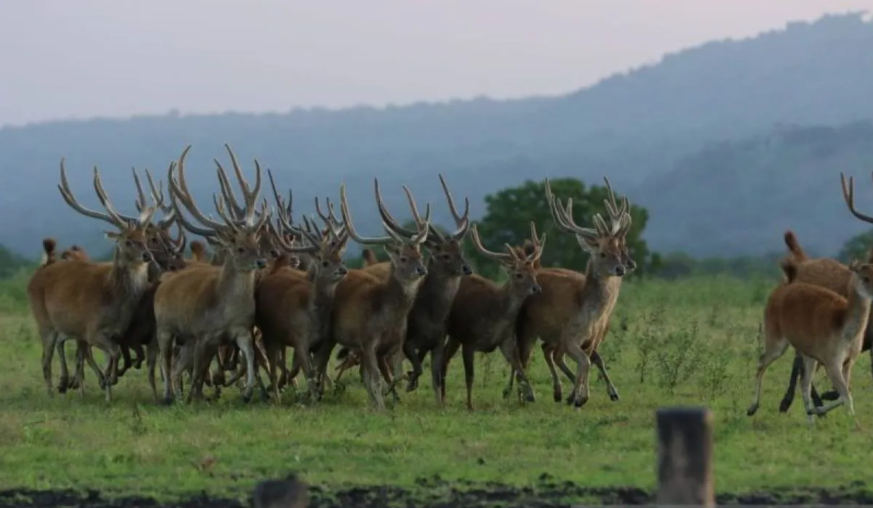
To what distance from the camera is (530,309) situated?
16.5 metres

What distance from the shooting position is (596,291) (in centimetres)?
1598

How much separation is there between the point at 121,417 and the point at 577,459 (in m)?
4.31

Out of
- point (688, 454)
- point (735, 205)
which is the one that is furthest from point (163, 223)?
point (735, 205)

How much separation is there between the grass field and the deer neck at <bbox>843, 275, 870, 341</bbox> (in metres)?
0.72

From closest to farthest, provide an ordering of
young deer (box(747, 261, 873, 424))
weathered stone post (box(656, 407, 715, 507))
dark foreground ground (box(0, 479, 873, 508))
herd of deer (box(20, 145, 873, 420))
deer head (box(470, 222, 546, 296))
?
weathered stone post (box(656, 407, 715, 507))
dark foreground ground (box(0, 479, 873, 508))
young deer (box(747, 261, 873, 424))
herd of deer (box(20, 145, 873, 420))
deer head (box(470, 222, 546, 296))

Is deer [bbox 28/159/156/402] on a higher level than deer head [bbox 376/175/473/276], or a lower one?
lower

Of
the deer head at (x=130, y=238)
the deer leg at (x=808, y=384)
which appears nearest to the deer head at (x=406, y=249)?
the deer head at (x=130, y=238)

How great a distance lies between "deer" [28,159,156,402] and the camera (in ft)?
53.6

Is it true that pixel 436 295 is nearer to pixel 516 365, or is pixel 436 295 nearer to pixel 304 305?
pixel 516 365

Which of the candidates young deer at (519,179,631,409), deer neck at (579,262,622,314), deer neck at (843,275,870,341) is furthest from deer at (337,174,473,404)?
deer neck at (843,275,870,341)

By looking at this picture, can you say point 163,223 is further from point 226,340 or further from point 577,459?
point 577,459

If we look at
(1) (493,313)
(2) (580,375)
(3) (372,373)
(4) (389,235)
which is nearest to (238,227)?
(4) (389,235)

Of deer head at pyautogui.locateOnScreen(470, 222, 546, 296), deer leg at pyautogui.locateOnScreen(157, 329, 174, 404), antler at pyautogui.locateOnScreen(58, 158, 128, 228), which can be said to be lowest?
deer leg at pyautogui.locateOnScreen(157, 329, 174, 404)

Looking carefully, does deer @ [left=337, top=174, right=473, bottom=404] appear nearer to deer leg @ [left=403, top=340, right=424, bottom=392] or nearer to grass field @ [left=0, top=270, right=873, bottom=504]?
deer leg @ [left=403, top=340, right=424, bottom=392]
